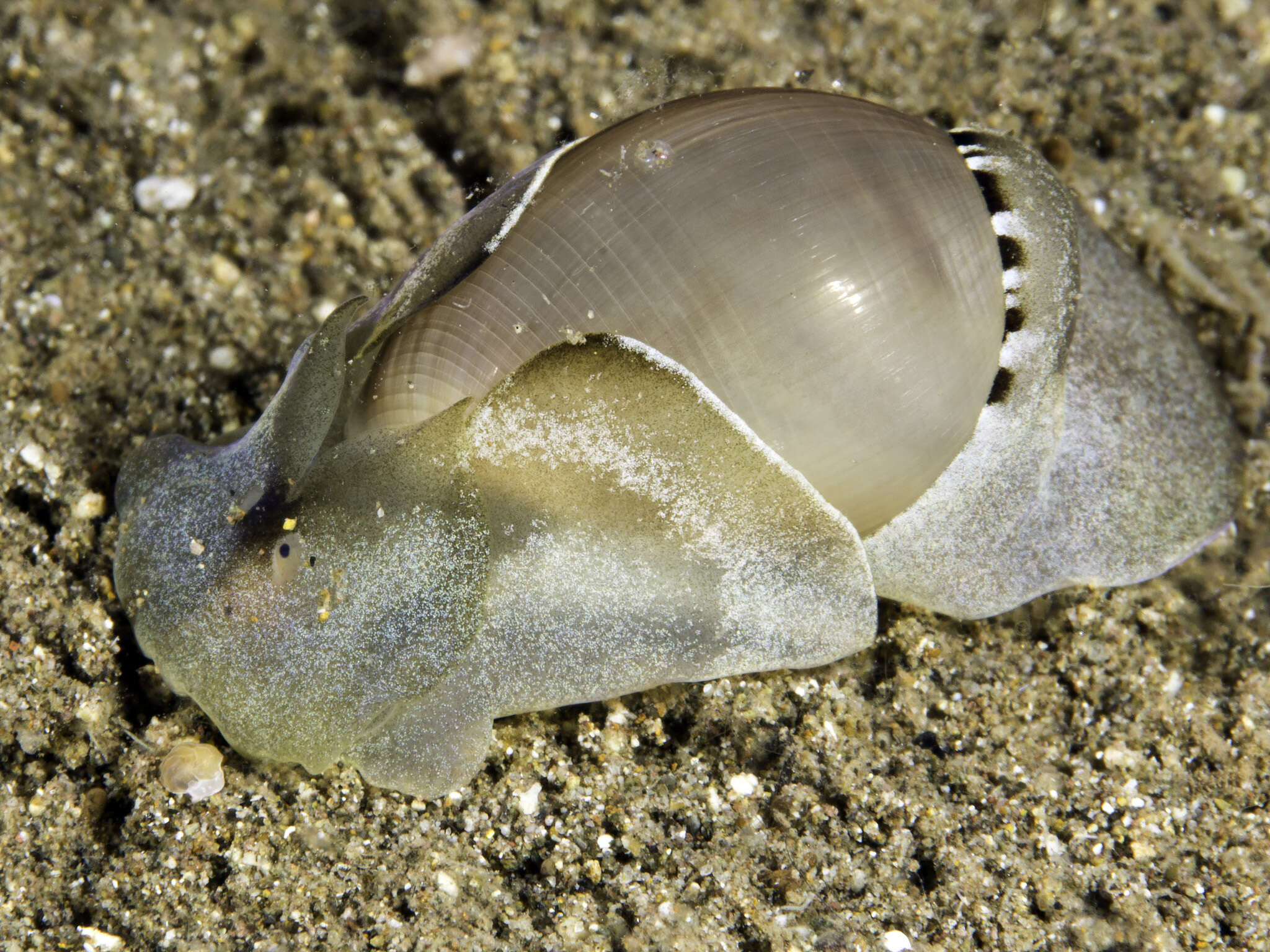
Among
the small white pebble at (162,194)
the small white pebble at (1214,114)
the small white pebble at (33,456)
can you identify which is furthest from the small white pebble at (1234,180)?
the small white pebble at (33,456)

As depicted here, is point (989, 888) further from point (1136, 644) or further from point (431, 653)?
point (431, 653)

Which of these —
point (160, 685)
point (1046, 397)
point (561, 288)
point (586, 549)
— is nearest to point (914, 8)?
point (1046, 397)

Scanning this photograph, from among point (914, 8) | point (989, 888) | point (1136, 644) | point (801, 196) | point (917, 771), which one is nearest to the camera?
point (801, 196)

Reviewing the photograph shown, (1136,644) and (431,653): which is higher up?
(431,653)

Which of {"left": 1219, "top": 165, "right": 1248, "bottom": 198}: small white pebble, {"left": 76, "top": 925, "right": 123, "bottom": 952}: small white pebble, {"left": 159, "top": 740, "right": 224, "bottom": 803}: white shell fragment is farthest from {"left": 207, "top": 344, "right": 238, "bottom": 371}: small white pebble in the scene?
{"left": 1219, "top": 165, "right": 1248, "bottom": 198}: small white pebble

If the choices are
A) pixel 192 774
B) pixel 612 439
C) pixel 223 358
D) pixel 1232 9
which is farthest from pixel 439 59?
pixel 1232 9

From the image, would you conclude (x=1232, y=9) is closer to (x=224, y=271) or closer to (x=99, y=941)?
(x=224, y=271)

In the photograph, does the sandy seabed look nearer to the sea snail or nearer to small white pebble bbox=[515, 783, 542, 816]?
small white pebble bbox=[515, 783, 542, 816]
